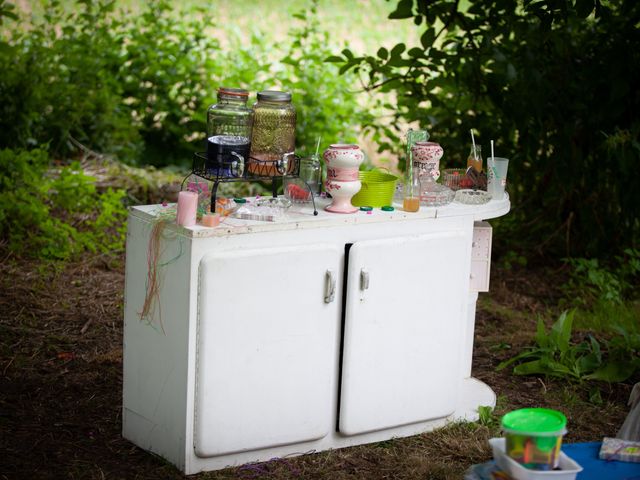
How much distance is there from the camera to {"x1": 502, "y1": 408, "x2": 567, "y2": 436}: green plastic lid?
2633 mm

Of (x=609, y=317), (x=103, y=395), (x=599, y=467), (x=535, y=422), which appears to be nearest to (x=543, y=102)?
(x=609, y=317)

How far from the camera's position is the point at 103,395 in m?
4.36

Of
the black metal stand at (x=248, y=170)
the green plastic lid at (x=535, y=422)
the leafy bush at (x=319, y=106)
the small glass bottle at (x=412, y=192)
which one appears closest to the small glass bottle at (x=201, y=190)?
the black metal stand at (x=248, y=170)

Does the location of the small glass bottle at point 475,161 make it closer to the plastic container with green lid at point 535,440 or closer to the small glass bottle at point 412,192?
the small glass bottle at point 412,192

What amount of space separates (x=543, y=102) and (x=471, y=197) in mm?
1848

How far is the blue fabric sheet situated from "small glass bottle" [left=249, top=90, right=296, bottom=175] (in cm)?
147

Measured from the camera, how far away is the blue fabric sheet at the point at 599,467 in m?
2.92

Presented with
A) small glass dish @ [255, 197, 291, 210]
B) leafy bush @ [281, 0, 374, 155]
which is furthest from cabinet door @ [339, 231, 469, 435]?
leafy bush @ [281, 0, 374, 155]

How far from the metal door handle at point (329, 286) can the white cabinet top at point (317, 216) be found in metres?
0.18

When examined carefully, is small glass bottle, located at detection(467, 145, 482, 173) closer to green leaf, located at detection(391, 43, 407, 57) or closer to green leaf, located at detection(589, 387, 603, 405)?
green leaf, located at detection(589, 387, 603, 405)

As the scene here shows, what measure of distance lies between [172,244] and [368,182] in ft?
2.72

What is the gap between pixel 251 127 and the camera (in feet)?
12.2

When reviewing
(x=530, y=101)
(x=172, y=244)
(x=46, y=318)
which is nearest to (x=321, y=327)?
(x=172, y=244)

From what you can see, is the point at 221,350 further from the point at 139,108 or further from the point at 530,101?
the point at 139,108
